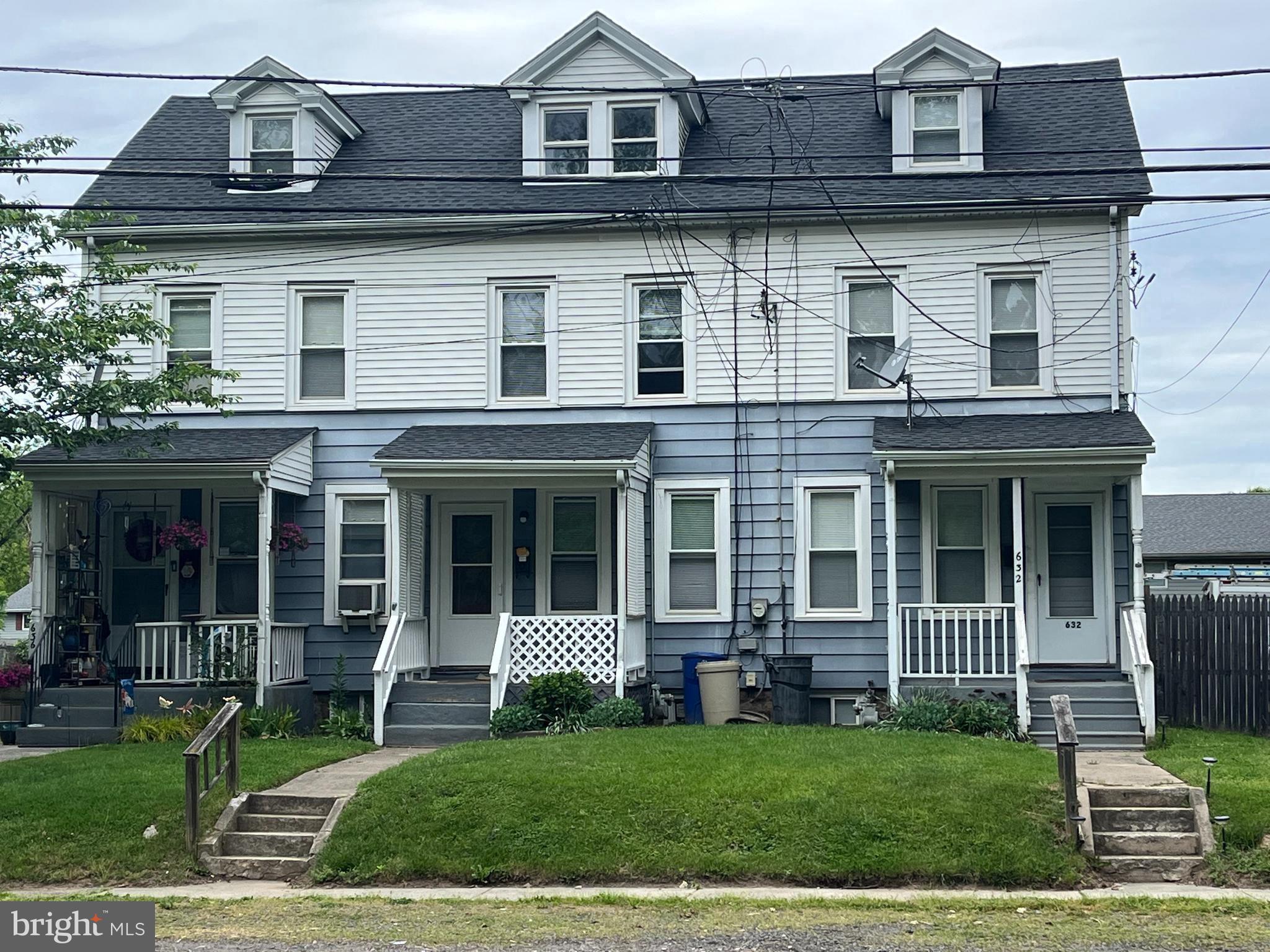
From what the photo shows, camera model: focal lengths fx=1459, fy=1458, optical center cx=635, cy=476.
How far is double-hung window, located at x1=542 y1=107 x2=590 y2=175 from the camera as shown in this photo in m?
19.6

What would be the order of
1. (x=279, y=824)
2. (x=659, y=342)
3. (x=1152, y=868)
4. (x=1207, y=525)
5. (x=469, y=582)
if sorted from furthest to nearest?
(x=1207, y=525), (x=469, y=582), (x=659, y=342), (x=279, y=824), (x=1152, y=868)

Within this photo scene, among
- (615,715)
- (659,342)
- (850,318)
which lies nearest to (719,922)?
(615,715)

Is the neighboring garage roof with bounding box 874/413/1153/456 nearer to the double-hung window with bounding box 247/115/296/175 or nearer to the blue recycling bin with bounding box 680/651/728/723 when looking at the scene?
the blue recycling bin with bounding box 680/651/728/723

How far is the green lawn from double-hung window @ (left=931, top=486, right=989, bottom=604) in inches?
205

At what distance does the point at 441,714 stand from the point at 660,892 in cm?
712

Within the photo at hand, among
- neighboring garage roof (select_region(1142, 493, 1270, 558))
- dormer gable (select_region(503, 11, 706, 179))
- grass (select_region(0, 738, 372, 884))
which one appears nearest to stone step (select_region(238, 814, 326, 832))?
grass (select_region(0, 738, 372, 884))

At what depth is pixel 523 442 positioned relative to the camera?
18094 mm

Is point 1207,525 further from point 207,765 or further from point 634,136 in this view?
point 207,765

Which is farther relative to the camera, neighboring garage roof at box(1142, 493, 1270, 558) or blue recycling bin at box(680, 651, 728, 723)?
neighboring garage roof at box(1142, 493, 1270, 558)

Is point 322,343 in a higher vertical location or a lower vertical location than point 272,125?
lower

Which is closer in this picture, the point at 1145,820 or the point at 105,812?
the point at 1145,820

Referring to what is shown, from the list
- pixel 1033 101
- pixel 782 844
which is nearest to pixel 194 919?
pixel 782 844

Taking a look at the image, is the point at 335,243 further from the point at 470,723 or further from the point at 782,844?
the point at 782,844

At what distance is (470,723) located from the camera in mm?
16969
